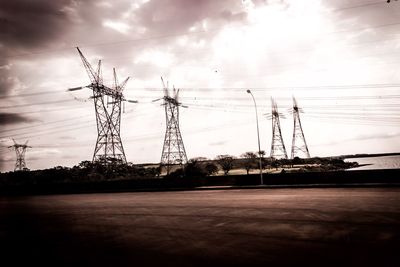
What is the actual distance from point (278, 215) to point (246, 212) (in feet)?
5.87

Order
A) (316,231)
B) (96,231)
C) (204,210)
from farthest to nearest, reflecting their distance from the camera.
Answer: (204,210) → (96,231) → (316,231)

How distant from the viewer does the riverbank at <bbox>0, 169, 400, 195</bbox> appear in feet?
84.3

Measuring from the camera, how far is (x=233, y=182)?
3303cm

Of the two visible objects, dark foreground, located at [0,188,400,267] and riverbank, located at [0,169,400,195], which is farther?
riverbank, located at [0,169,400,195]

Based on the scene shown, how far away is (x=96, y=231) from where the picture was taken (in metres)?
10.8

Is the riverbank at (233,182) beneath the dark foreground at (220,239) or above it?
above

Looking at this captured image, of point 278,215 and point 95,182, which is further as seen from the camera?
point 95,182

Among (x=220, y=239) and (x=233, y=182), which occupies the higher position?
(x=233, y=182)

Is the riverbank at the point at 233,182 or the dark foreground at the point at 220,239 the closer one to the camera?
the dark foreground at the point at 220,239

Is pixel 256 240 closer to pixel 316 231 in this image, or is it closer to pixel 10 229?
pixel 316 231

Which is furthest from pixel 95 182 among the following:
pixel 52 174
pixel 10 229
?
pixel 10 229

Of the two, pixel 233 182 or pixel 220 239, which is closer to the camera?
pixel 220 239

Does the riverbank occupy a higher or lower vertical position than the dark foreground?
higher

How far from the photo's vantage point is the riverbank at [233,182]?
2569cm
